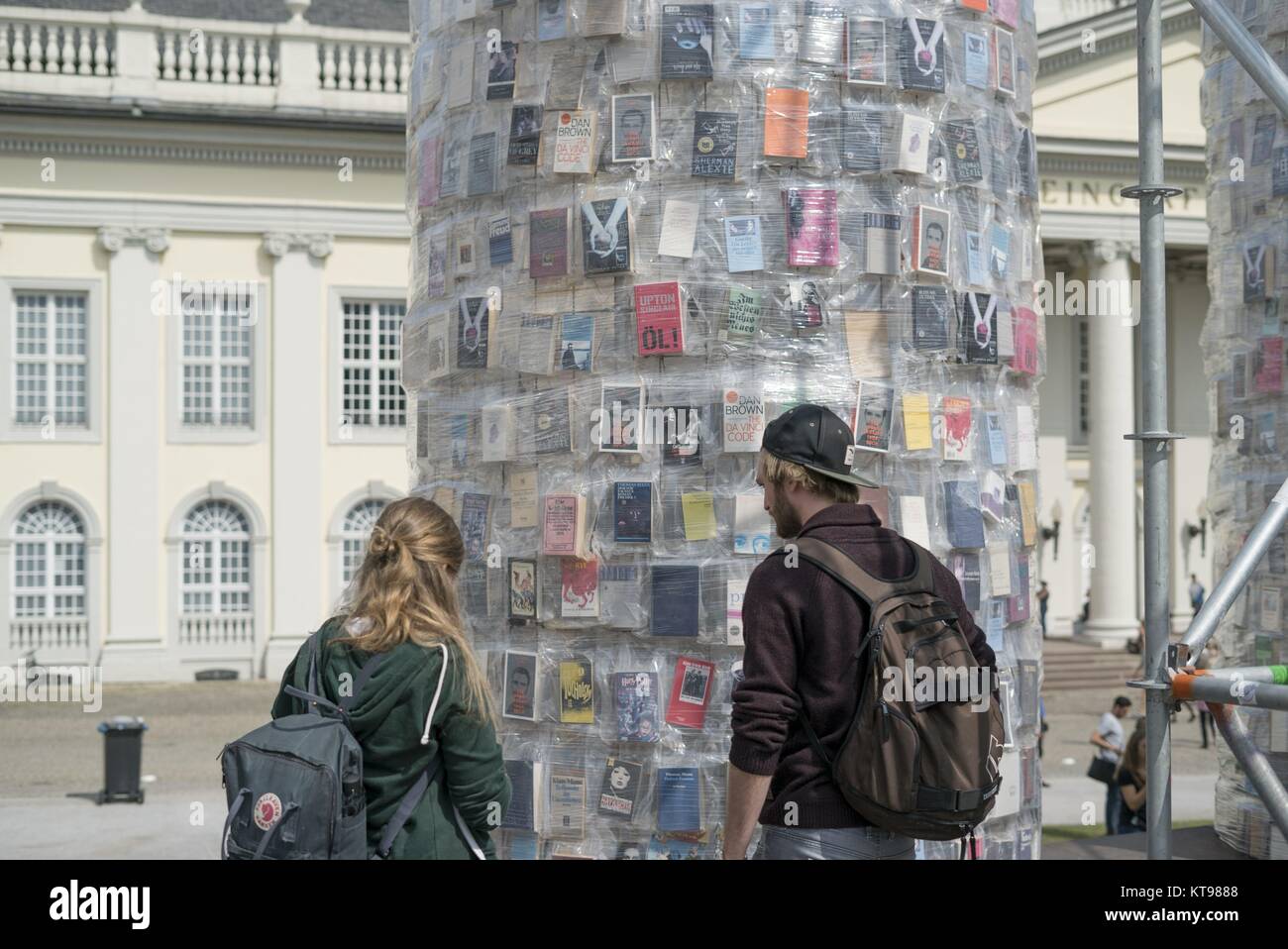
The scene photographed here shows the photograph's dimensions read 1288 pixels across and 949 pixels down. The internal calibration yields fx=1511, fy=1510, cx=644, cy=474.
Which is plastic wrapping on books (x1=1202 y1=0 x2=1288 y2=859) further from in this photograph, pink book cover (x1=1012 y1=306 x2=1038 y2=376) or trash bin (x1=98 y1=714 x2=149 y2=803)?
trash bin (x1=98 y1=714 x2=149 y2=803)

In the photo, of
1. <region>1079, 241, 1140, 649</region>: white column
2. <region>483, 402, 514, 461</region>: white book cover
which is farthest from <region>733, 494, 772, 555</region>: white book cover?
<region>1079, 241, 1140, 649</region>: white column

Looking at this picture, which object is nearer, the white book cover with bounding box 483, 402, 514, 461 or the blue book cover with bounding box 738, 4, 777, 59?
the blue book cover with bounding box 738, 4, 777, 59

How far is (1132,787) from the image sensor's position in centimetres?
1167

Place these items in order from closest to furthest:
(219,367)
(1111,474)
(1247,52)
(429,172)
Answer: (1247,52), (429,172), (219,367), (1111,474)

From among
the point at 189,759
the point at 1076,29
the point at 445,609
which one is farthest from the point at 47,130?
the point at 445,609

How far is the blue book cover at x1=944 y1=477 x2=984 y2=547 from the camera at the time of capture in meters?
5.20

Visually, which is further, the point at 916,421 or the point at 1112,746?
the point at 1112,746

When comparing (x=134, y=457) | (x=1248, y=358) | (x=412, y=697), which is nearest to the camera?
(x=412, y=697)

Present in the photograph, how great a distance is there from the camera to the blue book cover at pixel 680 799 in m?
4.98

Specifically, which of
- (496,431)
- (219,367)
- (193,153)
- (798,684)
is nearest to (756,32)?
(496,431)

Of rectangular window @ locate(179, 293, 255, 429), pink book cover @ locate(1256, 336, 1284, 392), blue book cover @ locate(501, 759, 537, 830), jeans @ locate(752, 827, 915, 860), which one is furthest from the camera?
rectangular window @ locate(179, 293, 255, 429)

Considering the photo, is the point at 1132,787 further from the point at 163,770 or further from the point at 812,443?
the point at 163,770

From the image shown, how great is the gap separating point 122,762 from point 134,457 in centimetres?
1550

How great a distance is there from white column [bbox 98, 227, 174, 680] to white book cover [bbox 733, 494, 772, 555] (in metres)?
27.2
